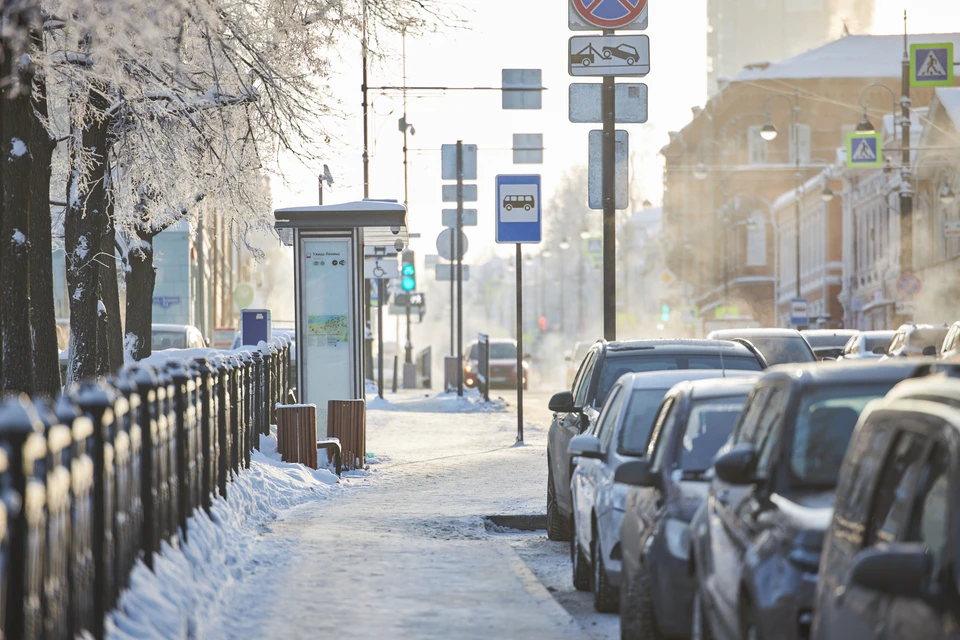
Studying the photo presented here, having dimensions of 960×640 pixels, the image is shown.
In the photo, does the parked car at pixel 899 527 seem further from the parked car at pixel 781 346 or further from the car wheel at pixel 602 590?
the parked car at pixel 781 346

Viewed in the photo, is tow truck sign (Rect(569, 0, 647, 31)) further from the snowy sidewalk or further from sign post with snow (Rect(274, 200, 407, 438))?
the snowy sidewalk

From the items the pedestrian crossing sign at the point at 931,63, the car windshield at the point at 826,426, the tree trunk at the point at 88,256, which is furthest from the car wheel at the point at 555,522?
the pedestrian crossing sign at the point at 931,63

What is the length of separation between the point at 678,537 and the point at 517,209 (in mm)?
15985

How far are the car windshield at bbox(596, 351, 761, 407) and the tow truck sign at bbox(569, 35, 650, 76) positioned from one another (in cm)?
502

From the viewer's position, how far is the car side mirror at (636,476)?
26.9 ft

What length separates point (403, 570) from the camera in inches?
432

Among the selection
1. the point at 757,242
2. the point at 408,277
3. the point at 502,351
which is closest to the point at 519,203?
the point at 408,277

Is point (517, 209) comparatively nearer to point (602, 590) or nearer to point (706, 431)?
point (602, 590)

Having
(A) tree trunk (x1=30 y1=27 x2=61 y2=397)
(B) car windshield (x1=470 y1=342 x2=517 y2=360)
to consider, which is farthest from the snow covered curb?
(B) car windshield (x1=470 y1=342 x2=517 y2=360)

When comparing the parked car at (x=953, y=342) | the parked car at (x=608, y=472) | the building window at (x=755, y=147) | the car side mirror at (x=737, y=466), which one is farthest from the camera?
the building window at (x=755, y=147)

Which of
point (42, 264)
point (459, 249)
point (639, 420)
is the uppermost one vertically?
point (459, 249)

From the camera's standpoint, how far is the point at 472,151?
136ft

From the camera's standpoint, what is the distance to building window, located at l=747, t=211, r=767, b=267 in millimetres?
94250

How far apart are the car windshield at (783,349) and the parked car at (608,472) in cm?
1132
